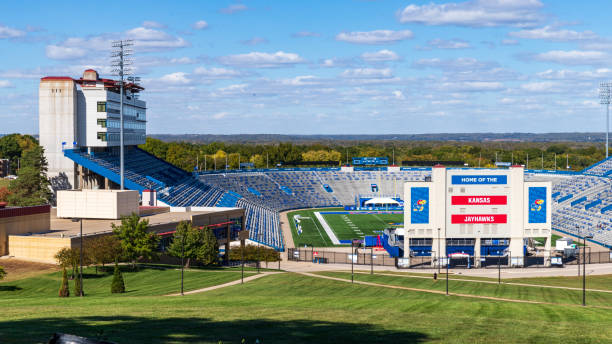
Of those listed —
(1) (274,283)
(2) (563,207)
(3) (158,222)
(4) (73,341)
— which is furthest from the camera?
(2) (563,207)

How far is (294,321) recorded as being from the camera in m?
32.2

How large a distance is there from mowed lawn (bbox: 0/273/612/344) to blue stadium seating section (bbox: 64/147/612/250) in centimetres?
4769

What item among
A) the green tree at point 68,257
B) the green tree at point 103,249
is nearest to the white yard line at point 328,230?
the green tree at point 103,249

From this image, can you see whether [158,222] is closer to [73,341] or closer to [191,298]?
[191,298]

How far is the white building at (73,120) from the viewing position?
97.7m

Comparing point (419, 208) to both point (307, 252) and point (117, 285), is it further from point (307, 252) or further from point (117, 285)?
point (117, 285)

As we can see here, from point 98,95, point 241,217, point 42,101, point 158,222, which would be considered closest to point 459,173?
point 241,217

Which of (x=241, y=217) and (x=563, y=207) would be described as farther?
(x=563, y=207)

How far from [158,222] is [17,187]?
109 ft

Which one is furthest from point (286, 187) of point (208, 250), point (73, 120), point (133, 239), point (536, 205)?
point (133, 239)

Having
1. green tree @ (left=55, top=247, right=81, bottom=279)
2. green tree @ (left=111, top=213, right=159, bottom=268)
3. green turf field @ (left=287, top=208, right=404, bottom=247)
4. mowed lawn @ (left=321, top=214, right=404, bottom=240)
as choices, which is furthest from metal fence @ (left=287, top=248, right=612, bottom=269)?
green tree @ (left=55, top=247, right=81, bottom=279)

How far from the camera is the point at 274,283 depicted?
59.9m

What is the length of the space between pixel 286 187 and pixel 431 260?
79805 mm

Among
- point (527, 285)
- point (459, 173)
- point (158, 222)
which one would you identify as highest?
point (459, 173)
